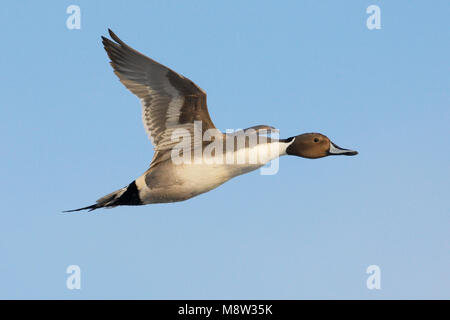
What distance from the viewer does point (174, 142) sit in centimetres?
895

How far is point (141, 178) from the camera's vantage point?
8.87m

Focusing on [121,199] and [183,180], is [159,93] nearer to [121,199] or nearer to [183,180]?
[183,180]

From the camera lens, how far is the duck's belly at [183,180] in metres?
8.69

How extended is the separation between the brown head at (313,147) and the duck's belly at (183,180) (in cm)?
49

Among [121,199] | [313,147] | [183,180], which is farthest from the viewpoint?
[313,147]

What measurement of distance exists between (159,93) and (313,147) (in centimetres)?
173

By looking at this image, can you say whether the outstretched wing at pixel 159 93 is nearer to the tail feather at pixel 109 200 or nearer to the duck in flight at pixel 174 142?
the duck in flight at pixel 174 142

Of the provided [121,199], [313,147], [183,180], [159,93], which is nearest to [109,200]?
[121,199]

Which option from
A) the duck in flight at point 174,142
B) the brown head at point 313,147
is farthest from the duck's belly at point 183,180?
the brown head at point 313,147

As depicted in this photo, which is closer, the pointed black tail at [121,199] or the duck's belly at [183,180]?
the duck's belly at [183,180]

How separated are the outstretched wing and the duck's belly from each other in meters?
0.35

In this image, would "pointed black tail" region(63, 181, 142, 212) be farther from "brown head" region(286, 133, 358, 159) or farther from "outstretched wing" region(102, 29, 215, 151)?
"brown head" region(286, 133, 358, 159)

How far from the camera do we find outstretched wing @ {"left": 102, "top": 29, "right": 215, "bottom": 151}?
857 cm

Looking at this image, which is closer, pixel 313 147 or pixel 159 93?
pixel 159 93
